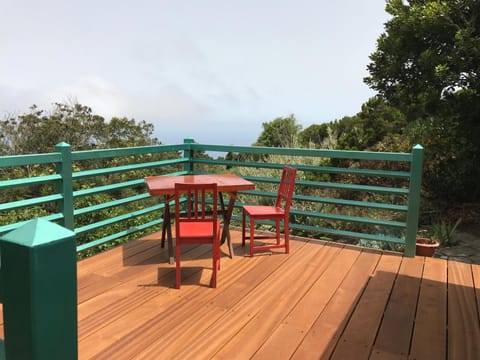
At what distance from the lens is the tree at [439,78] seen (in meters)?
5.70

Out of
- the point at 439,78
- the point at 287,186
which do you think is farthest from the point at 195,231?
the point at 439,78

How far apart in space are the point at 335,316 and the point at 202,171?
4.16m

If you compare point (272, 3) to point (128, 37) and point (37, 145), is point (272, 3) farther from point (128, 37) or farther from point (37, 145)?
point (37, 145)

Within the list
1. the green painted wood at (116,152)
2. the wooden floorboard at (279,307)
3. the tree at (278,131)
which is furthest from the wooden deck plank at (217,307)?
the tree at (278,131)

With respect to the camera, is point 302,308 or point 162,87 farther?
point 162,87

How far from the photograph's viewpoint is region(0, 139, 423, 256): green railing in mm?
3484

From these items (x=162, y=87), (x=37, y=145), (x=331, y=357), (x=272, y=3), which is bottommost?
(x=331, y=357)

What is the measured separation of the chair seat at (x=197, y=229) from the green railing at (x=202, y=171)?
3.46 feet

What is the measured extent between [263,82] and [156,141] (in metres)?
4.25

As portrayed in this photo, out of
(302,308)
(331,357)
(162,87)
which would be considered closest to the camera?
(331,357)

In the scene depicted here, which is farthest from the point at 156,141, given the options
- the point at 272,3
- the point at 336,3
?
the point at 336,3

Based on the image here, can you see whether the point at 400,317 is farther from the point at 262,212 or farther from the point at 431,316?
the point at 262,212

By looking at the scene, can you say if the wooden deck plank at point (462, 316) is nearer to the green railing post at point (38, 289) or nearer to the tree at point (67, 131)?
the green railing post at point (38, 289)

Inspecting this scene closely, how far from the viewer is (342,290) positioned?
10.5ft
